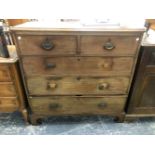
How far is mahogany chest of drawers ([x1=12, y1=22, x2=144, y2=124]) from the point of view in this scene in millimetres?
1021

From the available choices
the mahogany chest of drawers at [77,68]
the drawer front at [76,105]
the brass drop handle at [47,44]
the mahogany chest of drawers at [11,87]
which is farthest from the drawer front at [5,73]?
the brass drop handle at [47,44]

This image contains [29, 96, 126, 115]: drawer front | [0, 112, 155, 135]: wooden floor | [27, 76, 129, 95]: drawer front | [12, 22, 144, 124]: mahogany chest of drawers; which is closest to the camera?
[12, 22, 144, 124]: mahogany chest of drawers

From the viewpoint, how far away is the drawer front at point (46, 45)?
1.02 meters

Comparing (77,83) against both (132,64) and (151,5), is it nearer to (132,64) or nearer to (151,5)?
(132,64)

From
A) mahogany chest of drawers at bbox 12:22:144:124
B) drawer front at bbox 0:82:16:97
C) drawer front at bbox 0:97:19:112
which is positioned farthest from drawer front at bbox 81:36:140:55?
drawer front at bbox 0:97:19:112

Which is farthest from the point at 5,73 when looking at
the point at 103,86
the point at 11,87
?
the point at 103,86

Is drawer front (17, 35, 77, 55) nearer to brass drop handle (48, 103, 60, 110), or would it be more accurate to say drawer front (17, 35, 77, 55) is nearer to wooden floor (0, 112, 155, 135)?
brass drop handle (48, 103, 60, 110)

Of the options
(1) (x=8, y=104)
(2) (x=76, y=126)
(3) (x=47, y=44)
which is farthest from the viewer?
(2) (x=76, y=126)

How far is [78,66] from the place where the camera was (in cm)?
117

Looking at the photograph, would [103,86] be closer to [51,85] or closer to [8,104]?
[51,85]

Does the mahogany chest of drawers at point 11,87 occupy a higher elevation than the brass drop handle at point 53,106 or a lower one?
higher

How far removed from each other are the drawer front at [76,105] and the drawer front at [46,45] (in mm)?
463

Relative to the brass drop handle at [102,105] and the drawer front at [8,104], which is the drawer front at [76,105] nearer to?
the brass drop handle at [102,105]

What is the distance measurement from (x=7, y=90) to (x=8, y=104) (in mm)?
168
